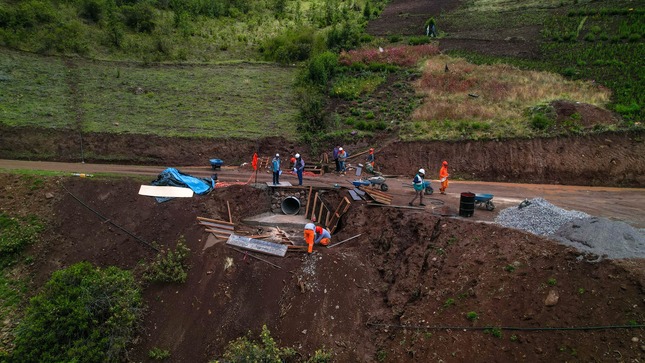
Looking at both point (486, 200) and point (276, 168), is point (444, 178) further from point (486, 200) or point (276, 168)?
point (276, 168)

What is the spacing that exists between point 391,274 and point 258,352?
5.56 m

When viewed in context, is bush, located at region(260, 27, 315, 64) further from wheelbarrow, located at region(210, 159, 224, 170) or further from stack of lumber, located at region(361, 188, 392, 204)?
stack of lumber, located at region(361, 188, 392, 204)

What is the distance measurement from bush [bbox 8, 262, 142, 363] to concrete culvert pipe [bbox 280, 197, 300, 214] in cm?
775

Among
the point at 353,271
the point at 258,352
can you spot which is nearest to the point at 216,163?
the point at 353,271

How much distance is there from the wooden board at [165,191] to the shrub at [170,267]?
115 inches

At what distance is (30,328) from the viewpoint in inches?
554

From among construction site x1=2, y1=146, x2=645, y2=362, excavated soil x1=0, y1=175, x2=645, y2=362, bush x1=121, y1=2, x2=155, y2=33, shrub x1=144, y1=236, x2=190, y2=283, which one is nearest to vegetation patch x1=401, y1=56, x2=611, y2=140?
construction site x1=2, y1=146, x2=645, y2=362

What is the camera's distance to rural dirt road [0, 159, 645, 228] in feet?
55.6

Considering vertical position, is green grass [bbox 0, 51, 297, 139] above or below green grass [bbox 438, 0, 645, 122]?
below

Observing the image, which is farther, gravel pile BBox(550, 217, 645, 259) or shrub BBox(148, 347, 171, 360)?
shrub BBox(148, 347, 171, 360)

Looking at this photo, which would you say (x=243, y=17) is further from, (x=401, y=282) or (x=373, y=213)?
(x=401, y=282)

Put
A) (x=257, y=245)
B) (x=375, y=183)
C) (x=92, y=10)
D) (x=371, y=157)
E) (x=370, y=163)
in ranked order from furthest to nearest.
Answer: (x=92, y=10) → (x=371, y=157) → (x=370, y=163) → (x=375, y=183) → (x=257, y=245)

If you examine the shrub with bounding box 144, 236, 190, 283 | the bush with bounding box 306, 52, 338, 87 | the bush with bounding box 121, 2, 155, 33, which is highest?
the bush with bounding box 121, 2, 155, 33

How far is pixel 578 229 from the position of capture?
14.1 m
